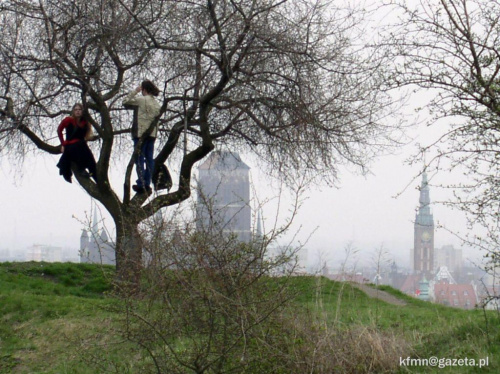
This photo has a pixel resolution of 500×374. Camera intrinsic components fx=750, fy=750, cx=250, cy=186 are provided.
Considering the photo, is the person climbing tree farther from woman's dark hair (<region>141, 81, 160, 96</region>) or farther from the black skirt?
the black skirt

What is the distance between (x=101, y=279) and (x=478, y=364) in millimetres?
8644

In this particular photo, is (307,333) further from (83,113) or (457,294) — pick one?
(83,113)

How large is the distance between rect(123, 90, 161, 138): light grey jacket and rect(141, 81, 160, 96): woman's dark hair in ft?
0.34

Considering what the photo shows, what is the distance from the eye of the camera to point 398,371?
660 cm

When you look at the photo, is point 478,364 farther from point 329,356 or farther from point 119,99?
point 119,99

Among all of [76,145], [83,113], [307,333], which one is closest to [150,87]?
[83,113]

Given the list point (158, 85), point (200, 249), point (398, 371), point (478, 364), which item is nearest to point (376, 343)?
point (398, 371)

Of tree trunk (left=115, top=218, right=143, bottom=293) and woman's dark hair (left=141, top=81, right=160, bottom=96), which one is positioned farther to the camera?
woman's dark hair (left=141, top=81, right=160, bottom=96)

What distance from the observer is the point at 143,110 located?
1114 centimetres

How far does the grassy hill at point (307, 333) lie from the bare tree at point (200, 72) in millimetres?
1504

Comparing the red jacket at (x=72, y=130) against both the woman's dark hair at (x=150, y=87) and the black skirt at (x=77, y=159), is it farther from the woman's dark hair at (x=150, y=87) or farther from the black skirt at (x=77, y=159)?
the woman's dark hair at (x=150, y=87)

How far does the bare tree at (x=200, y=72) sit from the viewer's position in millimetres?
10484

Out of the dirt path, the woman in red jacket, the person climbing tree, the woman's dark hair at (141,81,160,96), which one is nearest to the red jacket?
the woman in red jacket

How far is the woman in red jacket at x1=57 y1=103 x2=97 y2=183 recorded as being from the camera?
1215cm
